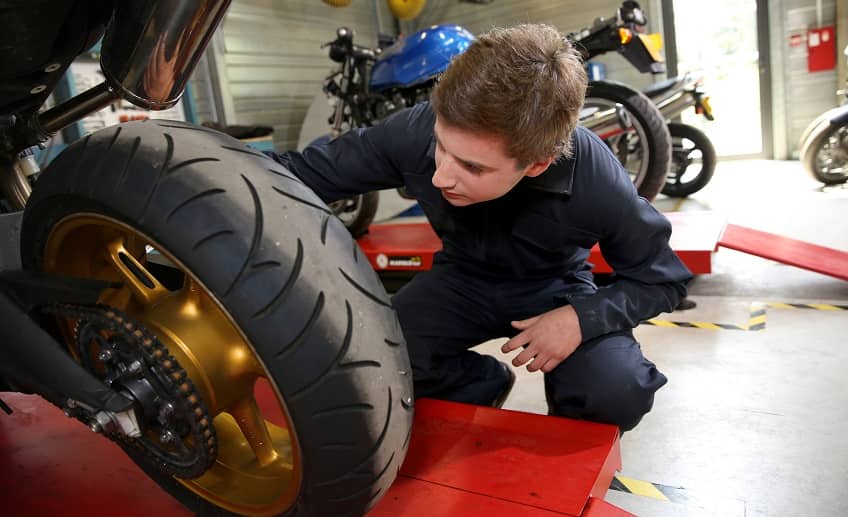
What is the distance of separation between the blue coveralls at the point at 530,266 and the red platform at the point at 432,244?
0.83m

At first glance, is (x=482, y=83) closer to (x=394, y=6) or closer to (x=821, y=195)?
(x=821, y=195)

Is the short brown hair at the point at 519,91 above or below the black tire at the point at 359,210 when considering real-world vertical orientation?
above

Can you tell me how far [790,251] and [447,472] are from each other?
1851 mm

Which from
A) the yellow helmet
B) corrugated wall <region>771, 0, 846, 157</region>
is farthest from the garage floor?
the yellow helmet

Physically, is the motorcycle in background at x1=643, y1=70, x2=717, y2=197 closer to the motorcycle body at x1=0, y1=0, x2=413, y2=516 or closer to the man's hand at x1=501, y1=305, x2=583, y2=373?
the man's hand at x1=501, y1=305, x2=583, y2=373

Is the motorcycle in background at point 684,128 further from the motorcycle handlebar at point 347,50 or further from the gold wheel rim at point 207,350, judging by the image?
the gold wheel rim at point 207,350

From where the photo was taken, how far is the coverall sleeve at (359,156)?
4.05ft

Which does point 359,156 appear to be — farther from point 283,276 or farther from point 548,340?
point 283,276

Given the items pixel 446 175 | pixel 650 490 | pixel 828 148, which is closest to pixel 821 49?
pixel 828 148

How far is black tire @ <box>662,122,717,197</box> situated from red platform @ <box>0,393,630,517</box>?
333 centimetres

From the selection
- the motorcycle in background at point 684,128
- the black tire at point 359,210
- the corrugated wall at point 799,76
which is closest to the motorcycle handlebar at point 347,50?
the black tire at point 359,210

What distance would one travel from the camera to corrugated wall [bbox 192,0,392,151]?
529 centimetres

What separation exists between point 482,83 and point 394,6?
5.77 metres

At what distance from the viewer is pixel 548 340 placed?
1133mm
